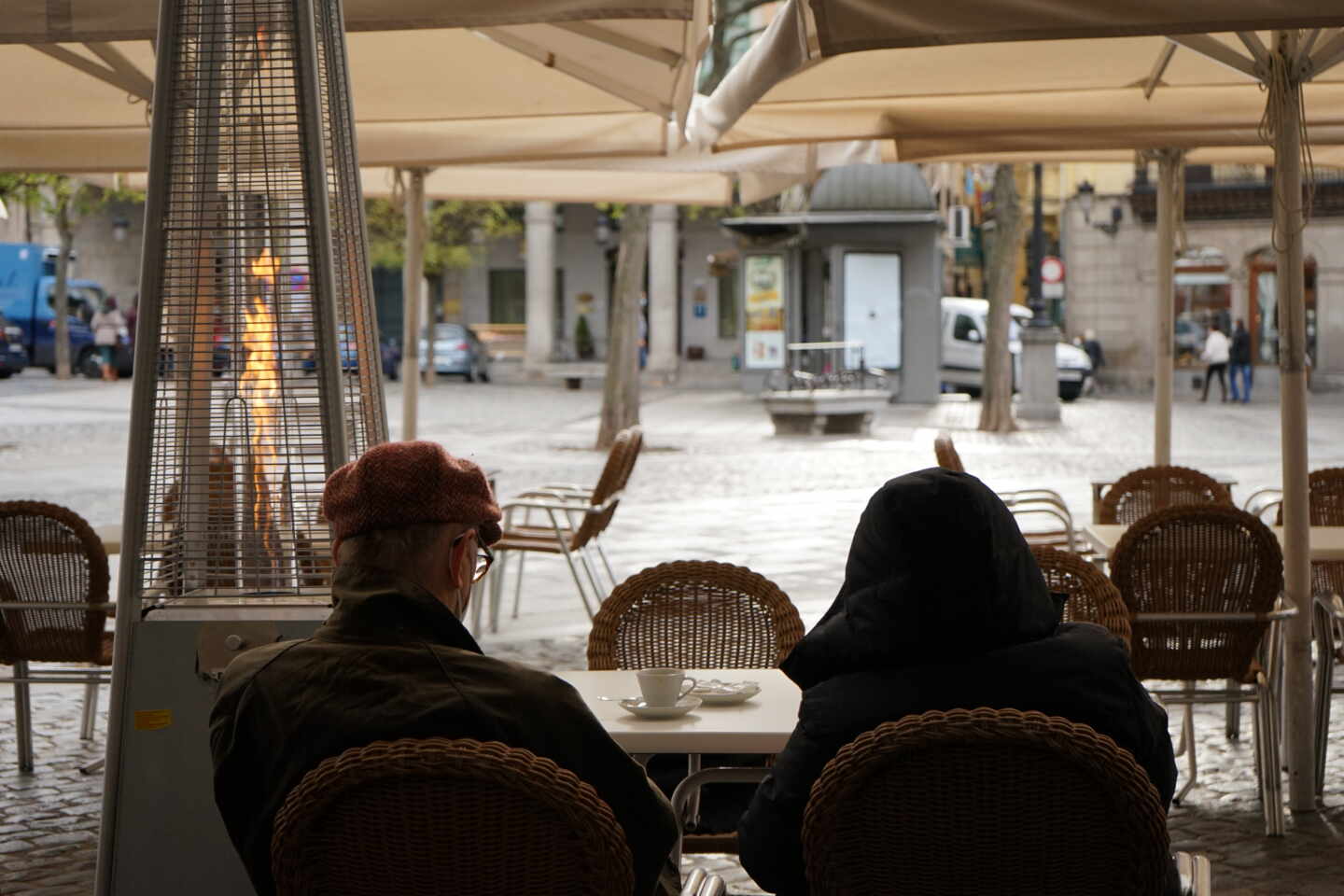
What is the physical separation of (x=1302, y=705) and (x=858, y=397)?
19.7m

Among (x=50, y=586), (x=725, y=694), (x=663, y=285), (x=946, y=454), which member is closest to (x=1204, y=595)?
(x=946, y=454)

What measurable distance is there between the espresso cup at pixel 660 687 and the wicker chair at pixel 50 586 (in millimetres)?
2893

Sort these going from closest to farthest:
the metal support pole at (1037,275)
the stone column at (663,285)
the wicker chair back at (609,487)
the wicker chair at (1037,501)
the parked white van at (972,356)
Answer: the wicker chair at (1037,501) → the wicker chair back at (609,487) → the metal support pole at (1037,275) → the parked white van at (972,356) → the stone column at (663,285)

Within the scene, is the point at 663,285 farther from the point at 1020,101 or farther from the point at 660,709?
the point at 660,709

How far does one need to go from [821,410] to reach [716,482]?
25.3 feet

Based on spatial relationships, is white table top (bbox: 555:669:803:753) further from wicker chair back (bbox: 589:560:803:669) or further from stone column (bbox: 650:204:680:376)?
stone column (bbox: 650:204:680:376)

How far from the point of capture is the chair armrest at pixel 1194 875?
306 centimetres

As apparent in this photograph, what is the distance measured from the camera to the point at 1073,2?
4.40m

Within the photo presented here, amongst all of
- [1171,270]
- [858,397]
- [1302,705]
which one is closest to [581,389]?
[858,397]

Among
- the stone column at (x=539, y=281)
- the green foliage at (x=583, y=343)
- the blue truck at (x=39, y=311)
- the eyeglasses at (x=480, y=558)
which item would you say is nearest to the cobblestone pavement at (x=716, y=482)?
the blue truck at (x=39, y=311)

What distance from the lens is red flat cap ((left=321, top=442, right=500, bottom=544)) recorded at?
2664 millimetres

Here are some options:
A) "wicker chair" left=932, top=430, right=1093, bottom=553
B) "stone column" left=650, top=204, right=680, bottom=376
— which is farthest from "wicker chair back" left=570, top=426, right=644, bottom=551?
"stone column" left=650, top=204, right=680, bottom=376

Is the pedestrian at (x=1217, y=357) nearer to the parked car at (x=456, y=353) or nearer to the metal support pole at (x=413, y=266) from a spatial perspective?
the parked car at (x=456, y=353)

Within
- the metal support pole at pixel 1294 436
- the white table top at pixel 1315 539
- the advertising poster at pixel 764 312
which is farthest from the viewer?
the advertising poster at pixel 764 312
